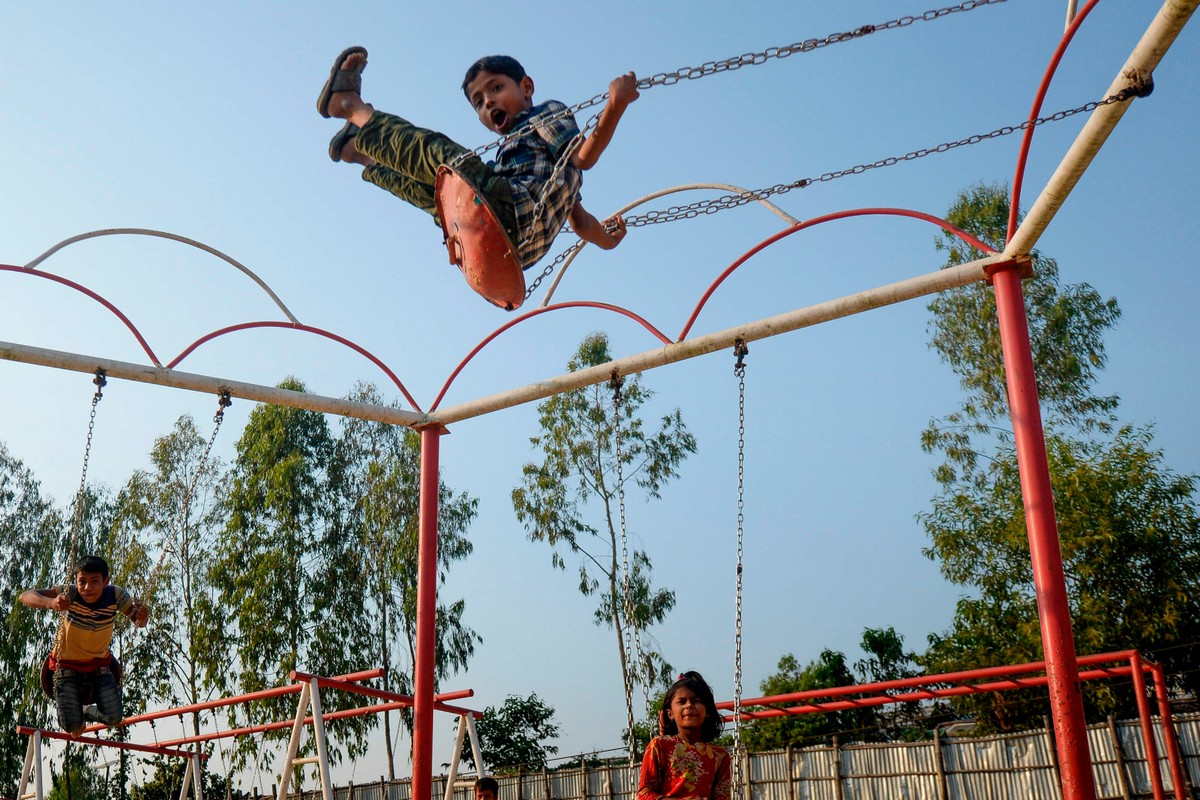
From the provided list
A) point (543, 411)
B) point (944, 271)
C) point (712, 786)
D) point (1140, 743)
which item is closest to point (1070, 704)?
point (712, 786)

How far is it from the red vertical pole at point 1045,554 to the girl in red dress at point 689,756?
63.9 inches

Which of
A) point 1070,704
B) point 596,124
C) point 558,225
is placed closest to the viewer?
point 596,124

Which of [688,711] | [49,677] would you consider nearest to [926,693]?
[688,711]

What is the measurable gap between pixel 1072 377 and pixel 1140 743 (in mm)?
11883

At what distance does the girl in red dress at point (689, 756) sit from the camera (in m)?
5.12

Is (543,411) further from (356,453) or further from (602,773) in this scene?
(602,773)

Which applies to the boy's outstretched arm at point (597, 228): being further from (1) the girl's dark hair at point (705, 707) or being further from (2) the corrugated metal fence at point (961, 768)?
(2) the corrugated metal fence at point (961, 768)

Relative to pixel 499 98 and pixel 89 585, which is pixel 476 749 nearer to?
pixel 89 585

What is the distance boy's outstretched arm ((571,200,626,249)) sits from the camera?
18.8 feet

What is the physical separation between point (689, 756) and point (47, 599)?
479cm

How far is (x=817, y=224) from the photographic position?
21.9ft

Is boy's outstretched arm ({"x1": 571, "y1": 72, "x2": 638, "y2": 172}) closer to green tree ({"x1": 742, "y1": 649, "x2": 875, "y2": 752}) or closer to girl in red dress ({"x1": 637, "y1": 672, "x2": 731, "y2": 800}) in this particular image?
girl in red dress ({"x1": 637, "y1": 672, "x2": 731, "y2": 800})

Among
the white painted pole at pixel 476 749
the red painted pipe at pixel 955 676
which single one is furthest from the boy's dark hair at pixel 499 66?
the white painted pole at pixel 476 749

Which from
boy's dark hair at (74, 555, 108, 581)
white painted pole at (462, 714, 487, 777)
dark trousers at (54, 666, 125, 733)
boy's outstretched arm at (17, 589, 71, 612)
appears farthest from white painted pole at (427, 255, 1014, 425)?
dark trousers at (54, 666, 125, 733)
